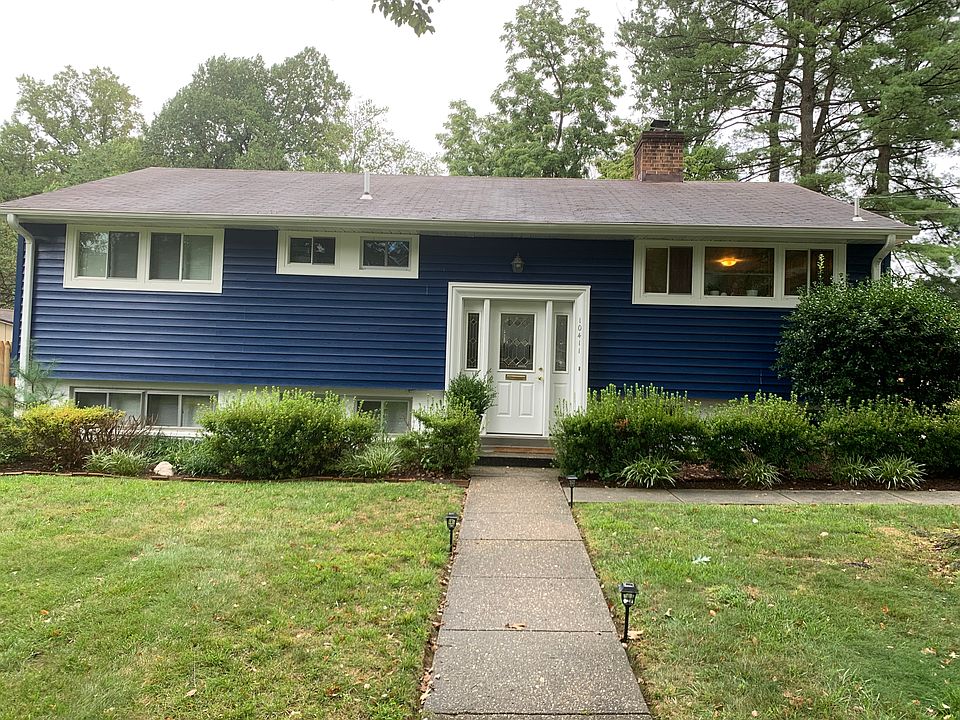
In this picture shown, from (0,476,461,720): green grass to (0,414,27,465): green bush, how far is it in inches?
74.0

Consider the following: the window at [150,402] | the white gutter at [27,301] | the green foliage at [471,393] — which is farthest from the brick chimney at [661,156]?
the white gutter at [27,301]

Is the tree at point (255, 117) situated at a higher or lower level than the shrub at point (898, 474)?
higher

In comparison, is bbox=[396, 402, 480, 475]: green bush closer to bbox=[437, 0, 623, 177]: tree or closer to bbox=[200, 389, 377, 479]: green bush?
bbox=[200, 389, 377, 479]: green bush

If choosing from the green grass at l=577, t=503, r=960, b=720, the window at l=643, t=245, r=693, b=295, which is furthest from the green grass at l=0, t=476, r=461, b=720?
the window at l=643, t=245, r=693, b=295

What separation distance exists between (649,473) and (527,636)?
3.78 meters

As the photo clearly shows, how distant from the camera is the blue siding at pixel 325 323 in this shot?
8531 mm

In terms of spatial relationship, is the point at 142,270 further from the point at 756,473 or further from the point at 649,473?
the point at 756,473

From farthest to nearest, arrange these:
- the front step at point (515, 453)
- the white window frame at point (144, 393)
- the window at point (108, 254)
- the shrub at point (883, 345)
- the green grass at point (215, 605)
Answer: the white window frame at point (144, 393) < the window at point (108, 254) < the front step at point (515, 453) < the shrub at point (883, 345) < the green grass at point (215, 605)

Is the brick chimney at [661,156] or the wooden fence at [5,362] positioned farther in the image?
the brick chimney at [661,156]

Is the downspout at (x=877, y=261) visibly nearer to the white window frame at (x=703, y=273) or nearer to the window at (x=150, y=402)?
the white window frame at (x=703, y=273)

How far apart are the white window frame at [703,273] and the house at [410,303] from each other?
0.02 m

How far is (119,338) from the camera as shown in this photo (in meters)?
8.54

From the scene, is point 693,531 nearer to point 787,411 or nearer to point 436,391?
point 787,411

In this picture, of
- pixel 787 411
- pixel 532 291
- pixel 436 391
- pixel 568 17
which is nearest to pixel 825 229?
pixel 787 411
